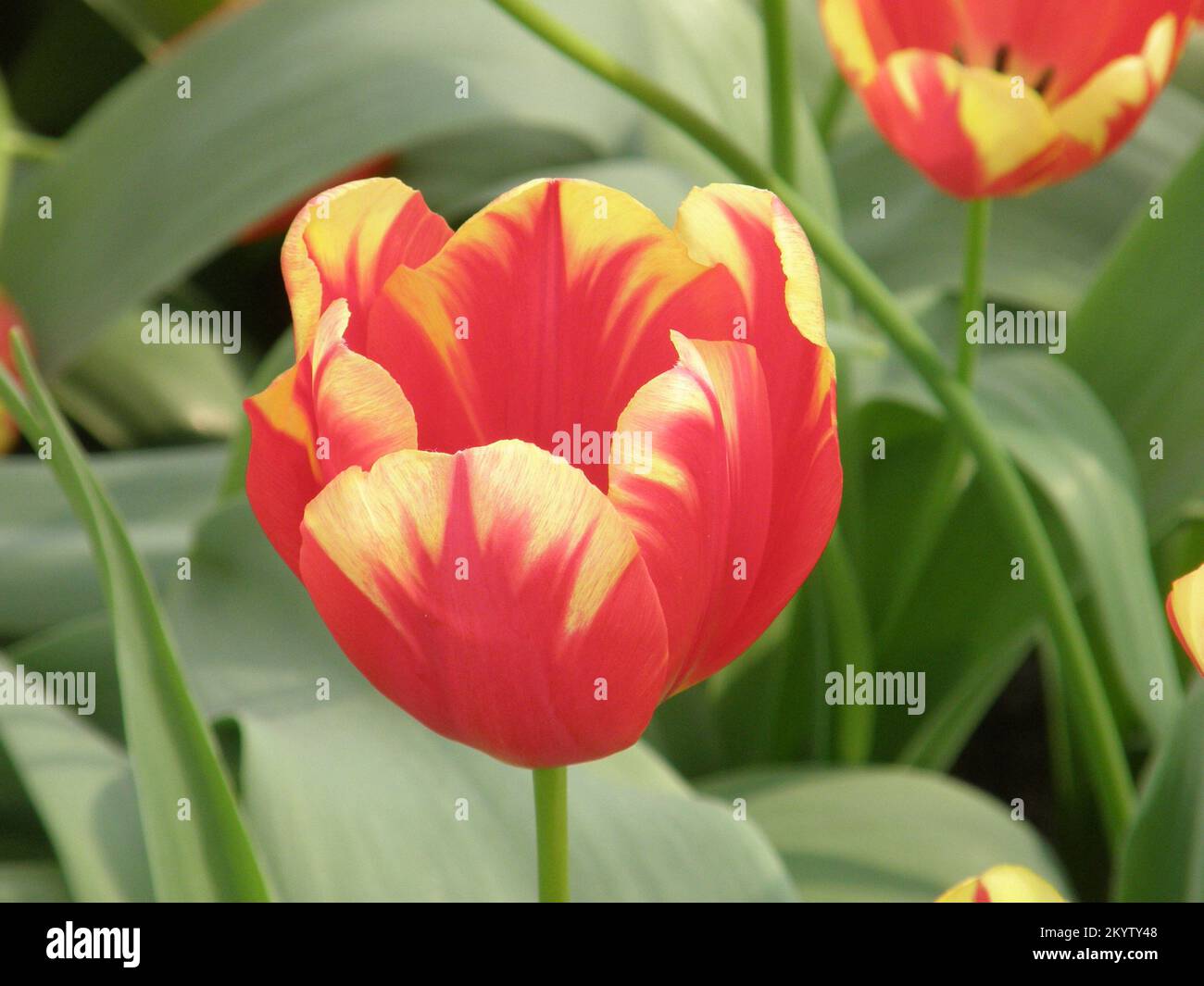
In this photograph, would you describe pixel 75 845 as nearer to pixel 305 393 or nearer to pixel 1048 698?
pixel 305 393

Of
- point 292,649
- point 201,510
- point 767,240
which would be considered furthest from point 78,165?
point 767,240

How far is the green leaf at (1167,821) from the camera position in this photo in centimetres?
41

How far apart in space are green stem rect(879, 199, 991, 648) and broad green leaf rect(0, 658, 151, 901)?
310 millimetres

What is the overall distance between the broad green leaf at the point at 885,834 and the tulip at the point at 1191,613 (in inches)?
12.4

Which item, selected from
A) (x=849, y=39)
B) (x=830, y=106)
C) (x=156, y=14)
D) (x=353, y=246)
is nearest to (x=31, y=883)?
(x=353, y=246)

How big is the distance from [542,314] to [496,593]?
0.08 metres

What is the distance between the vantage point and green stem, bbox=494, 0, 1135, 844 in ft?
1.40

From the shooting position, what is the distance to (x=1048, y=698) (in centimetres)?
81

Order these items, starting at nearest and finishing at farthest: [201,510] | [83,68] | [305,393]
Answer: [305,393], [201,510], [83,68]

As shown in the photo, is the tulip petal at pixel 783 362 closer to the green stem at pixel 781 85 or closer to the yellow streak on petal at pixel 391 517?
the yellow streak on petal at pixel 391 517

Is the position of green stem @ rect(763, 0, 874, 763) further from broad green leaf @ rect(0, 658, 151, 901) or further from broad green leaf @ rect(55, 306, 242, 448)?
broad green leaf @ rect(55, 306, 242, 448)

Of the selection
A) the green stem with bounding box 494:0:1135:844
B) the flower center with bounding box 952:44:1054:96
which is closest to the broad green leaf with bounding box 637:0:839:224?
the flower center with bounding box 952:44:1054:96

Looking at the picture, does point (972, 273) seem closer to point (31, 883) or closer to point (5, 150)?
point (31, 883)
